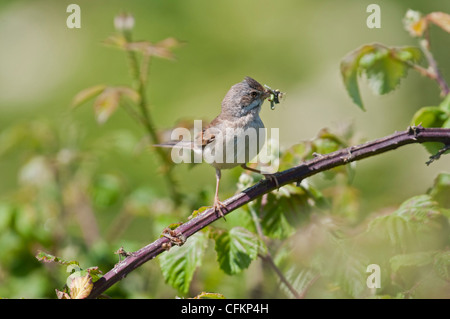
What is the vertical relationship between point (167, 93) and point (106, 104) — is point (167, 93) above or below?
above

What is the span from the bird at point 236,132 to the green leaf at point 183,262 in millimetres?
209

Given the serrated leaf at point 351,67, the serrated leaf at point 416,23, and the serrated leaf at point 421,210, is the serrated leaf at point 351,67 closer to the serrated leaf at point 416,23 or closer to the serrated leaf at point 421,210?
the serrated leaf at point 416,23

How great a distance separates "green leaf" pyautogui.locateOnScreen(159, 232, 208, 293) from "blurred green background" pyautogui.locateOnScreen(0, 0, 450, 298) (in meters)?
0.67

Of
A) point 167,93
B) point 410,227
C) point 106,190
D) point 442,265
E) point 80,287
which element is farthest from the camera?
point 167,93

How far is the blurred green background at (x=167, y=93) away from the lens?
2.82 metres

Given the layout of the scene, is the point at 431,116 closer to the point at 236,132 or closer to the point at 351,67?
the point at 351,67

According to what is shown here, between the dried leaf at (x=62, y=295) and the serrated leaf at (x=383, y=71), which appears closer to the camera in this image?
the dried leaf at (x=62, y=295)

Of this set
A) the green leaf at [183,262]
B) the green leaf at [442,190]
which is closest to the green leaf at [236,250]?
the green leaf at [183,262]

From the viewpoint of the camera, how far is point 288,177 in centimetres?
167

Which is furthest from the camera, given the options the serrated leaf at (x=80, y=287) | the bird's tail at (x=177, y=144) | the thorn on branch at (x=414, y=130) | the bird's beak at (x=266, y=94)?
the bird's tail at (x=177, y=144)

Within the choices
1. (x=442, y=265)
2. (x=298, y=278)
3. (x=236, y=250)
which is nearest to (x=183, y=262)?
(x=236, y=250)

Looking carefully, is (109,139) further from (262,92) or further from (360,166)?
(360,166)

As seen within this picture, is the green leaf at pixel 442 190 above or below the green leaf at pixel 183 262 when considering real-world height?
above

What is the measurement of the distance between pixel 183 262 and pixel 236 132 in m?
0.52
